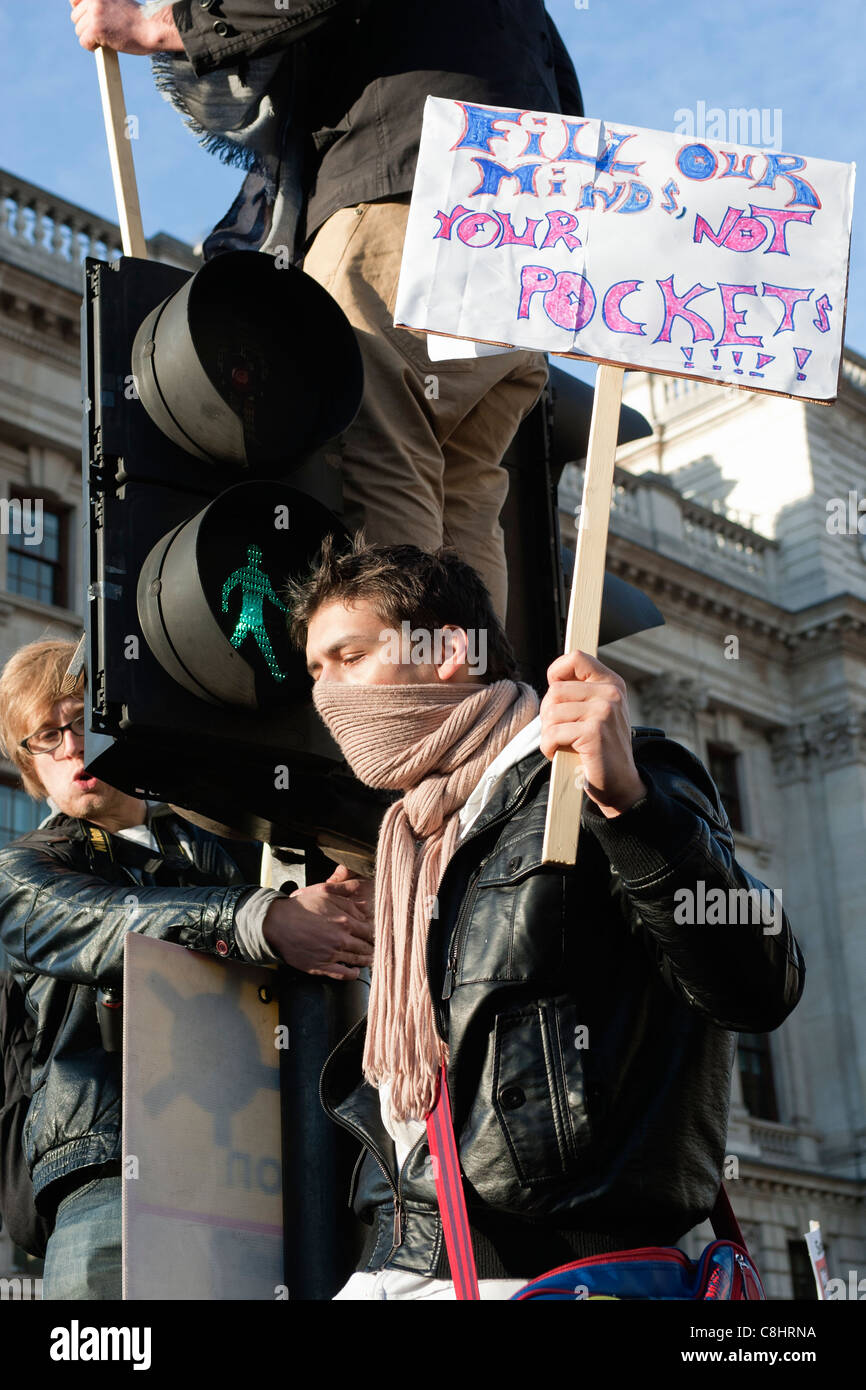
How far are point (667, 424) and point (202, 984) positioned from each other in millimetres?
32883

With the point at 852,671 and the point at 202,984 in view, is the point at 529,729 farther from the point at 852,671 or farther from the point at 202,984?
the point at 852,671

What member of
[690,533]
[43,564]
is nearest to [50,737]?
[43,564]

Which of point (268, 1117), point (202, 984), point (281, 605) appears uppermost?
point (281, 605)

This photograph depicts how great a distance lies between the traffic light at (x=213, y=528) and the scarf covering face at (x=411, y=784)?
48 cm

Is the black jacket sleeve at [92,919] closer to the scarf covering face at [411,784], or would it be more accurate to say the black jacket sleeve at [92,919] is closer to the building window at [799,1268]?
the scarf covering face at [411,784]

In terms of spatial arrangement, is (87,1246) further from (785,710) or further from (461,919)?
(785,710)

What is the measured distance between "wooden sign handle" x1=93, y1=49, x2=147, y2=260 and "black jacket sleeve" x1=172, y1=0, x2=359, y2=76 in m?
0.20

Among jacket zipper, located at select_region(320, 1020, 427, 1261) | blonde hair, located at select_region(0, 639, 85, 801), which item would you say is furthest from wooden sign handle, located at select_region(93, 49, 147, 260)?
jacket zipper, located at select_region(320, 1020, 427, 1261)

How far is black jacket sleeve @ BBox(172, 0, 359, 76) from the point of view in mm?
4117

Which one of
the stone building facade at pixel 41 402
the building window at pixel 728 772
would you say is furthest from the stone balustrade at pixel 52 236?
the building window at pixel 728 772

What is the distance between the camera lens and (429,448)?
417 centimetres

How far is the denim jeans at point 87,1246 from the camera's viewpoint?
3512 mm

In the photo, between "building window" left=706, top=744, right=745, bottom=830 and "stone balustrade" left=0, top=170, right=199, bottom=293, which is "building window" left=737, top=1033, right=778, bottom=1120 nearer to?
"building window" left=706, top=744, right=745, bottom=830
